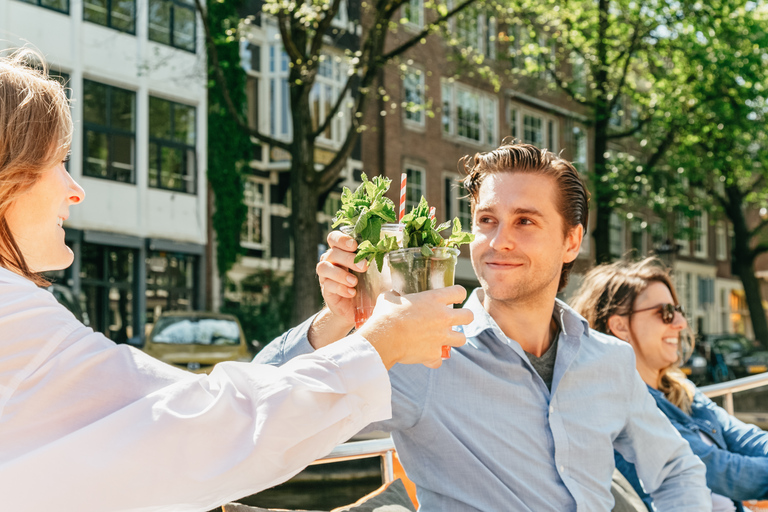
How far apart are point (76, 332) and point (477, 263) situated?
1.73 m

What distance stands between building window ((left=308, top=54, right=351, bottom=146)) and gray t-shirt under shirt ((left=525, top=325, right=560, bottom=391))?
795 inches

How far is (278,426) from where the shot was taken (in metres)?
1.34

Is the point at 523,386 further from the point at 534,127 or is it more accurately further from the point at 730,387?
the point at 534,127

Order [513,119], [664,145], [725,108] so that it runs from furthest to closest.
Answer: [513,119], [664,145], [725,108]

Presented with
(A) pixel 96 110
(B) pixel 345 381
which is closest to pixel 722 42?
(A) pixel 96 110

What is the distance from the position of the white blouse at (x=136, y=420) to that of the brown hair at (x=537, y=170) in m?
1.73

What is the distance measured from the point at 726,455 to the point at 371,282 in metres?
2.29

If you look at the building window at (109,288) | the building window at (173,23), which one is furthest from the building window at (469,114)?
the building window at (109,288)

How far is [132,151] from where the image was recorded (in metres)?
19.5

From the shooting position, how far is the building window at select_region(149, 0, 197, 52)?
19.9 metres

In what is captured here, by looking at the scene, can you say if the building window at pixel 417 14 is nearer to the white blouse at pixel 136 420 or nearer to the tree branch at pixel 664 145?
the tree branch at pixel 664 145

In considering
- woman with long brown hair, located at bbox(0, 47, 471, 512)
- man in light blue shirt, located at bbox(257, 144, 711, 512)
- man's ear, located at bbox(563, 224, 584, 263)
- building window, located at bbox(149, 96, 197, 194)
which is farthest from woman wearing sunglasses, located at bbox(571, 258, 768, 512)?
building window, located at bbox(149, 96, 197, 194)

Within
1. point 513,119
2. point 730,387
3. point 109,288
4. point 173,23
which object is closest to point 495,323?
point 730,387

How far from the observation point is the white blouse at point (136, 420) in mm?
1301
